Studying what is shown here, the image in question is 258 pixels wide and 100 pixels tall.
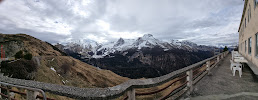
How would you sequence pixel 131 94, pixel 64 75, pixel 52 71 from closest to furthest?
pixel 131 94, pixel 52 71, pixel 64 75

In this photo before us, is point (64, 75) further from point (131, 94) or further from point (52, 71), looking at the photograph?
point (131, 94)

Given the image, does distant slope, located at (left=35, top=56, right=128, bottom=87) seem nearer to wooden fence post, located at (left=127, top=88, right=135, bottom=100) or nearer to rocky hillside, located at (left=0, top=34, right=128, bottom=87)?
rocky hillside, located at (left=0, top=34, right=128, bottom=87)

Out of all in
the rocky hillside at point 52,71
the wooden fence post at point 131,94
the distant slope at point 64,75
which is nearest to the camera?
the wooden fence post at point 131,94

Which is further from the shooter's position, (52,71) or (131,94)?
(52,71)

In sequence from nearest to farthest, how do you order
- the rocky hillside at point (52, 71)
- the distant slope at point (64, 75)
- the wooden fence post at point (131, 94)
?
the wooden fence post at point (131, 94), the rocky hillside at point (52, 71), the distant slope at point (64, 75)

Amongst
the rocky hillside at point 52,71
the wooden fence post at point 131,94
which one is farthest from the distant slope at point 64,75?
the wooden fence post at point 131,94

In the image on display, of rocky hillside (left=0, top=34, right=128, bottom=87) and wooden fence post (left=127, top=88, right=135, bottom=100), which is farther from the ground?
wooden fence post (left=127, top=88, right=135, bottom=100)

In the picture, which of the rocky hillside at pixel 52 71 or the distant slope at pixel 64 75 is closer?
the rocky hillside at pixel 52 71

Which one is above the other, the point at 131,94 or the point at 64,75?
the point at 131,94

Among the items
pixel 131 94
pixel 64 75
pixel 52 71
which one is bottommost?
pixel 64 75

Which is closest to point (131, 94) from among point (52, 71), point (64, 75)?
point (52, 71)

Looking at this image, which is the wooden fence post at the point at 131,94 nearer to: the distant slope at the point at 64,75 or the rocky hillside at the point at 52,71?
the rocky hillside at the point at 52,71

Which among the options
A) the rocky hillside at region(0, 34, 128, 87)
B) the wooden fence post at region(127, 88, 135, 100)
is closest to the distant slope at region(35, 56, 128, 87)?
the rocky hillside at region(0, 34, 128, 87)


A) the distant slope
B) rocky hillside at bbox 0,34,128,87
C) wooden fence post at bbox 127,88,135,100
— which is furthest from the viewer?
the distant slope
